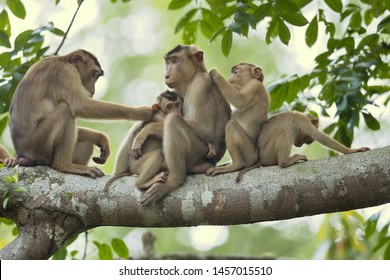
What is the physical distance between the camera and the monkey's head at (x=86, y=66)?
8852mm

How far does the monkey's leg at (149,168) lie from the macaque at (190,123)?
0.12m

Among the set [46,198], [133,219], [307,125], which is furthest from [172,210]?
[307,125]

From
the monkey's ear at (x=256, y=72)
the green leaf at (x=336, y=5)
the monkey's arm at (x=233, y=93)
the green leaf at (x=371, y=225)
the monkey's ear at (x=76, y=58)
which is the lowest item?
the green leaf at (x=371, y=225)

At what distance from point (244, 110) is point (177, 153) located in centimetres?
109

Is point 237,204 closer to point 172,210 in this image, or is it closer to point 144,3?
point 172,210

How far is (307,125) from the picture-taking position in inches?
307

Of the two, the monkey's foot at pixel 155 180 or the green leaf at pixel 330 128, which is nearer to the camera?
the monkey's foot at pixel 155 180

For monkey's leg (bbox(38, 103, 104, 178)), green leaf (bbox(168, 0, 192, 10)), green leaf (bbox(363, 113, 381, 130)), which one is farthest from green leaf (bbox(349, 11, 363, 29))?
monkey's leg (bbox(38, 103, 104, 178))

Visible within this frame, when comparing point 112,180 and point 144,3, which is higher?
point 144,3

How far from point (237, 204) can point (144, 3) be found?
20.3m

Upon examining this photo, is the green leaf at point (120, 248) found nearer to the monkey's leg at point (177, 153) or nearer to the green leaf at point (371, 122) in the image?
the monkey's leg at point (177, 153)

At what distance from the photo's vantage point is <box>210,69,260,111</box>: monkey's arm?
7.81 meters

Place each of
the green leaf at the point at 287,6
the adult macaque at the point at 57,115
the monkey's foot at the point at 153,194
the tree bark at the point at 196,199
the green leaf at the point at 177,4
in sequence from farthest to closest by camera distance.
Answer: the green leaf at the point at 177,4
the adult macaque at the point at 57,115
the green leaf at the point at 287,6
the monkey's foot at the point at 153,194
the tree bark at the point at 196,199

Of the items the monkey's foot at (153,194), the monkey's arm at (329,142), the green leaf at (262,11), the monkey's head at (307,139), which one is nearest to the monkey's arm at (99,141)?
the monkey's foot at (153,194)
